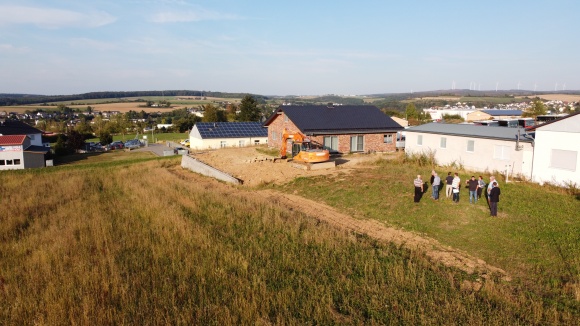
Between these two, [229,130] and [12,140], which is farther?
[229,130]

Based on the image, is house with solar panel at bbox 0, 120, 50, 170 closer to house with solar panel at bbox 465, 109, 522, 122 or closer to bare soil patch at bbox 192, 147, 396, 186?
bare soil patch at bbox 192, 147, 396, 186

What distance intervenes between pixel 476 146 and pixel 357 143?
36.1ft

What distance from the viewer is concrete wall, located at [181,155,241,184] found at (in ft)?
86.6

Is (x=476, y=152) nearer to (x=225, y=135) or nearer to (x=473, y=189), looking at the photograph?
(x=473, y=189)

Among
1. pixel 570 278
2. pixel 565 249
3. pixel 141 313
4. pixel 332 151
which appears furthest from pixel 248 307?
pixel 332 151

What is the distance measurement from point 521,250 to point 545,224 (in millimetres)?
2722

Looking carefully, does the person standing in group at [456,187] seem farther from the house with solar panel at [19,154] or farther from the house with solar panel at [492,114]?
the house with solar panel at [492,114]

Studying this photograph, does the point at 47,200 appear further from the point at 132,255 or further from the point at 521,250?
the point at 521,250

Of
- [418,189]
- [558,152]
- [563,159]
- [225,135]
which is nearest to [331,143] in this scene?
[418,189]

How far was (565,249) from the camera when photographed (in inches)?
463

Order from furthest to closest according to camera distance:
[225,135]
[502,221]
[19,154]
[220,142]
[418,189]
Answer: [225,135] → [220,142] → [19,154] → [418,189] → [502,221]

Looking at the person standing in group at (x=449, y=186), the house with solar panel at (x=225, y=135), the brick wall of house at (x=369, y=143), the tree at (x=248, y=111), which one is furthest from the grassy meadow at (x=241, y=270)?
the tree at (x=248, y=111)

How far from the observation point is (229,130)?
52.5 meters

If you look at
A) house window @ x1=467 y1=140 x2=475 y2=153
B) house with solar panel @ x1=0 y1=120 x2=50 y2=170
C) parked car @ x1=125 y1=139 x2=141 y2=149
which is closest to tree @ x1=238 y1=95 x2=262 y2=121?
parked car @ x1=125 y1=139 x2=141 y2=149
